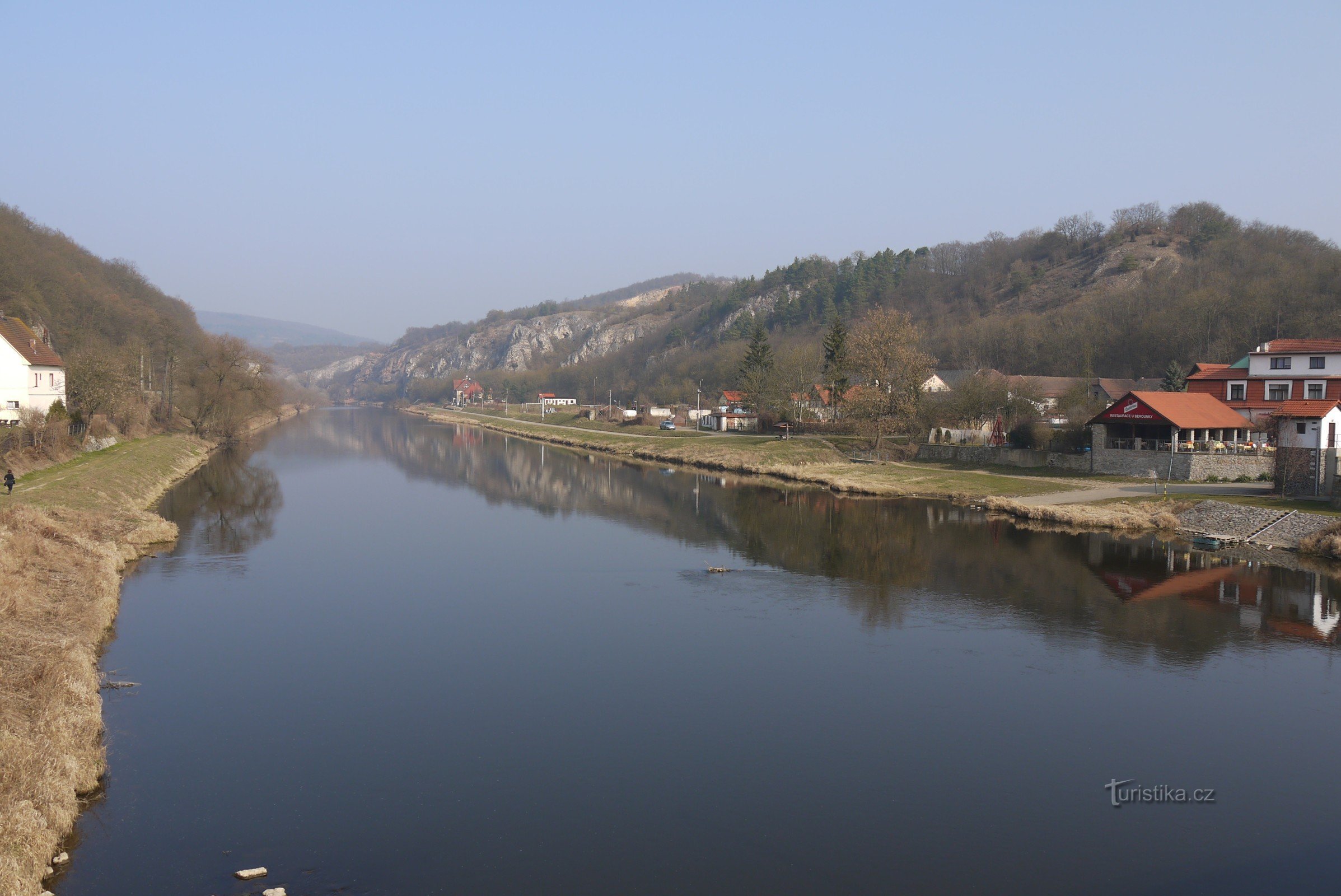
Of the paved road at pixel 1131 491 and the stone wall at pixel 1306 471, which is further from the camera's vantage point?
the paved road at pixel 1131 491

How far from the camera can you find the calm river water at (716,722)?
938 cm

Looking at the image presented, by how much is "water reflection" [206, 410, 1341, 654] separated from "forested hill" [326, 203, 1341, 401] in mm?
31240

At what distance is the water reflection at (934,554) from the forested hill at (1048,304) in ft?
102

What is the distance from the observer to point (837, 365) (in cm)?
6016

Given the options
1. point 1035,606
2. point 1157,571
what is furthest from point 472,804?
point 1157,571

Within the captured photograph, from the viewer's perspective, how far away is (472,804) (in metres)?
10.5

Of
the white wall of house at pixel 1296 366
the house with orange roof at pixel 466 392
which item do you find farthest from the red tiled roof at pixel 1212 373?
the house with orange roof at pixel 466 392

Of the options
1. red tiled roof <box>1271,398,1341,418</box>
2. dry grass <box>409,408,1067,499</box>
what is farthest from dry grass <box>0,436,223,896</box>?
red tiled roof <box>1271,398,1341,418</box>

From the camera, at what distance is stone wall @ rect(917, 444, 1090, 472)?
133ft

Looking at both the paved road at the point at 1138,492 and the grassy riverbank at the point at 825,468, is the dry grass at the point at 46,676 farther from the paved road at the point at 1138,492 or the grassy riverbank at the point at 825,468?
the paved road at the point at 1138,492

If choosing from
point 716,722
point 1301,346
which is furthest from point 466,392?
point 716,722

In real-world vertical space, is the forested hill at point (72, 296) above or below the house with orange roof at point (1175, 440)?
above

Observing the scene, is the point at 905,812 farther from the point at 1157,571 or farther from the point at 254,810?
the point at 1157,571

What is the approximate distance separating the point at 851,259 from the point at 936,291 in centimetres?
2069
